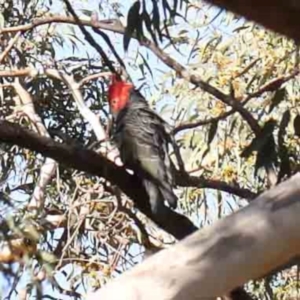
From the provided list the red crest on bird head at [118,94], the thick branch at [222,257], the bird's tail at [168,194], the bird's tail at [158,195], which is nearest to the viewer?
the thick branch at [222,257]

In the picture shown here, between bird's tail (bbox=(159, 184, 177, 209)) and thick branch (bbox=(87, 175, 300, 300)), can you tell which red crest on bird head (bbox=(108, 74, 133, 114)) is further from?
thick branch (bbox=(87, 175, 300, 300))

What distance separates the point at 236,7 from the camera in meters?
0.79

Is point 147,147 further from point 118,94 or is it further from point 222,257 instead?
point 222,257

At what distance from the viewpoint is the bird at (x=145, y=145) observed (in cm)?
197

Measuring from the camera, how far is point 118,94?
2.40m

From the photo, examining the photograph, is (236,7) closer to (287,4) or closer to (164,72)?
(287,4)

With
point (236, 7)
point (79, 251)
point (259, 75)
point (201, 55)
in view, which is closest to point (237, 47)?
point (201, 55)

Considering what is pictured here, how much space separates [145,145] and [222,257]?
1372 millimetres

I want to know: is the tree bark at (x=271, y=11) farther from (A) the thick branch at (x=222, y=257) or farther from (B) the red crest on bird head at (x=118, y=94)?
(B) the red crest on bird head at (x=118, y=94)

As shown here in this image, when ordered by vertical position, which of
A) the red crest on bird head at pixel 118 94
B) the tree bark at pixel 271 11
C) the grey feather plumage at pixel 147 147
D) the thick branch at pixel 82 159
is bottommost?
the tree bark at pixel 271 11

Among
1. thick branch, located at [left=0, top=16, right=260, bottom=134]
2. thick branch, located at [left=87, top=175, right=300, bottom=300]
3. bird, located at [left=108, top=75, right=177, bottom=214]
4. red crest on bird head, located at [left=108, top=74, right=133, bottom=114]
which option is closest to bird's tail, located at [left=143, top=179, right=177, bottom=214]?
bird, located at [left=108, top=75, right=177, bottom=214]

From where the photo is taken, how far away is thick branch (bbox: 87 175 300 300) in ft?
2.41

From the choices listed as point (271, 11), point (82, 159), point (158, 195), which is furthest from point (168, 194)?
point (271, 11)

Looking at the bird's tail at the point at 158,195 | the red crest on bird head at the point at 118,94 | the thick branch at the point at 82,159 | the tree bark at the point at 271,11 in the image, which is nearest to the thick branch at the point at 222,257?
the tree bark at the point at 271,11
